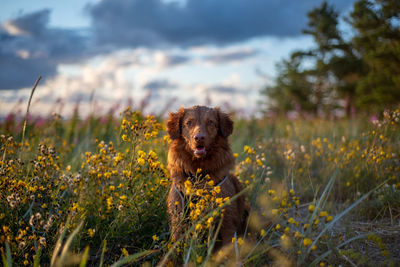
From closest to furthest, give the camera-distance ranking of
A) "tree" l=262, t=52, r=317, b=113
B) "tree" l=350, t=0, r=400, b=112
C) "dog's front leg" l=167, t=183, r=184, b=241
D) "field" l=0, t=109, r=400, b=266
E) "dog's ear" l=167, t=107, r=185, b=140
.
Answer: "field" l=0, t=109, r=400, b=266 < "dog's front leg" l=167, t=183, r=184, b=241 < "dog's ear" l=167, t=107, r=185, b=140 < "tree" l=350, t=0, r=400, b=112 < "tree" l=262, t=52, r=317, b=113

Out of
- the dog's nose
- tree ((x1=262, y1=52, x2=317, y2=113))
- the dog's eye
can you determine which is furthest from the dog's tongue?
tree ((x1=262, y1=52, x2=317, y2=113))

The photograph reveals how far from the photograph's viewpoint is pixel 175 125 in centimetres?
375

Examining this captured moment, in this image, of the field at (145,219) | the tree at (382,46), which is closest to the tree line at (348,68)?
the tree at (382,46)

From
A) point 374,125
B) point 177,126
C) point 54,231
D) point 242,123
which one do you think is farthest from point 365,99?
point 54,231

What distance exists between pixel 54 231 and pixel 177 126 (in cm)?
180

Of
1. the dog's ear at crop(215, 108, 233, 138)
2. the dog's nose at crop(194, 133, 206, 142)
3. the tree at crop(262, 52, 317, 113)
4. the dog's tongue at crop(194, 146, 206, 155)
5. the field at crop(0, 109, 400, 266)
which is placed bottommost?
the field at crop(0, 109, 400, 266)

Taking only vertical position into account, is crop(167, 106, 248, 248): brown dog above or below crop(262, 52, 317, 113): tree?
below

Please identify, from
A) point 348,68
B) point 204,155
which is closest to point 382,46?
point 348,68

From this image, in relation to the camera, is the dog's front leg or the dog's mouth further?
the dog's mouth

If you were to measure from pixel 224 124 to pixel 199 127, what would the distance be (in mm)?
432

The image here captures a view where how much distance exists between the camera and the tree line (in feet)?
57.1

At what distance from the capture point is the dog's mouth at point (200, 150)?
338 centimetres

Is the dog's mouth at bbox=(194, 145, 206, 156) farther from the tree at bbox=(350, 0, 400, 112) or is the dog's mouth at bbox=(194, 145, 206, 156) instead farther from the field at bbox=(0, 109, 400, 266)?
the tree at bbox=(350, 0, 400, 112)

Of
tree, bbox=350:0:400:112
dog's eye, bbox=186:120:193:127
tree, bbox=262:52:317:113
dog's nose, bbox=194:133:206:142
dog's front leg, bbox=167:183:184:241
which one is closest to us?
dog's front leg, bbox=167:183:184:241
